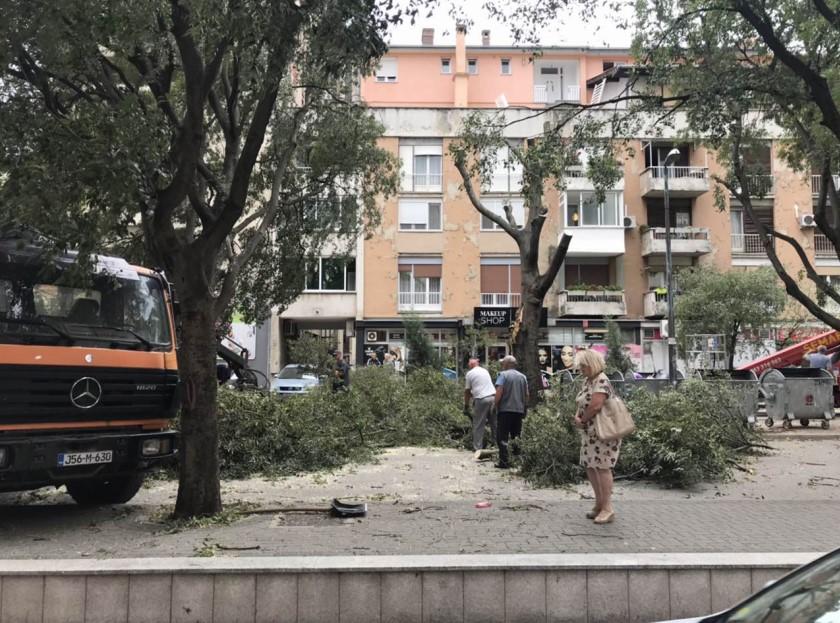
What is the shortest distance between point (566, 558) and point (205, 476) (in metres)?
3.74

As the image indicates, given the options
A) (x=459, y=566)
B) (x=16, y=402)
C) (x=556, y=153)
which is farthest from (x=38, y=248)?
(x=556, y=153)

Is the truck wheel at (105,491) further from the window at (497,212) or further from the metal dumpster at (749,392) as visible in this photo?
the window at (497,212)

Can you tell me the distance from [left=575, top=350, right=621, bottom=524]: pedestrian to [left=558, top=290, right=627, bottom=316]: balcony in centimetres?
2921

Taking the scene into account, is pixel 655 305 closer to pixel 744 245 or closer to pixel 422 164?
pixel 744 245

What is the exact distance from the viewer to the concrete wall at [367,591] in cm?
463

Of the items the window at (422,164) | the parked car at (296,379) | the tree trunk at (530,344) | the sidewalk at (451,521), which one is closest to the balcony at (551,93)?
the window at (422,164)

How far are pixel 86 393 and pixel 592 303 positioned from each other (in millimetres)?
31548

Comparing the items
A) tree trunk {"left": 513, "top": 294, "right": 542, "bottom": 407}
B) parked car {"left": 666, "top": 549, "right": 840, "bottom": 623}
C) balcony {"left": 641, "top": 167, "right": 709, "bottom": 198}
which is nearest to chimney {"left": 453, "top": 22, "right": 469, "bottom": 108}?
balcony {"left": 641, "top": 167, "right": 709, "bottom": 198}

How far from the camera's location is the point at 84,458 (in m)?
6.39

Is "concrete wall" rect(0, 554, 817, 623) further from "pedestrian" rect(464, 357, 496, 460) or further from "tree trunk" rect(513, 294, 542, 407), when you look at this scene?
"tree trunk" rect(513, 294, 542, 407)

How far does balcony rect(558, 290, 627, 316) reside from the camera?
35.4 metres

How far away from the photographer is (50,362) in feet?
20.4

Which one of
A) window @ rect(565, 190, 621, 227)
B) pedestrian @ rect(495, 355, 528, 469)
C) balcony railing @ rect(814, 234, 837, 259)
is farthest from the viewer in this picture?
balcony railing @ rect(814, 234, 837, 259)

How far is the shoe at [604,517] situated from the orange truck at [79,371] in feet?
14.7
